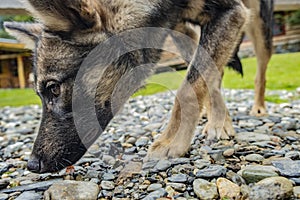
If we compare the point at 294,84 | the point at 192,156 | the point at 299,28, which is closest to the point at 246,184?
the point at 192,156

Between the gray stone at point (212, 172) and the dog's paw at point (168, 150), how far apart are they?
379 mm

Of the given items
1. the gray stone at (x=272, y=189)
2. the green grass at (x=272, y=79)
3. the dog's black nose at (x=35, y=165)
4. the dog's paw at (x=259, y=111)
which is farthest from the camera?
the green grass at (x=272, y=79)

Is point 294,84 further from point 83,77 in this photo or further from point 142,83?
point 83,77

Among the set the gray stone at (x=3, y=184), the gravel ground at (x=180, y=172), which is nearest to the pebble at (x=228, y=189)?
the gravel ground at (x=180, y=172)

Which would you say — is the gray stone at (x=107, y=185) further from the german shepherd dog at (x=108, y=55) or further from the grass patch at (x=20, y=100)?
the grass patch at (x=20, y=100)

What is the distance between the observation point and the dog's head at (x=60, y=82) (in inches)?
93.7

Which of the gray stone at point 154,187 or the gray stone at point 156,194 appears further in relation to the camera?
the gray stone at point 154,187

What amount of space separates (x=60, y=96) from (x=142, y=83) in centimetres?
73

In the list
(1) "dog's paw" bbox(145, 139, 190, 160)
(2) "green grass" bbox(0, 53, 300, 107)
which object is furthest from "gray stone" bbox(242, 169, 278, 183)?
(2) "green grass" bbox(0, 53, 300, 107)

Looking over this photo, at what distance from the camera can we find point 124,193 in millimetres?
2080

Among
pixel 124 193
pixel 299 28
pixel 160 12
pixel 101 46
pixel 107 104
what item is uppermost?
pixel 299 28

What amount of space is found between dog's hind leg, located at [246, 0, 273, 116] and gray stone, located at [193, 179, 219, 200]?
235 centimetres

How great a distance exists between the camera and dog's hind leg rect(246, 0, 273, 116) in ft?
12.9

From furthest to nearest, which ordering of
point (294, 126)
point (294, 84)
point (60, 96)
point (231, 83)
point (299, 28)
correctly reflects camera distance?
point (299, 28) < point (231, 83) < point (294, 84) < point (294, 126) < point (60, 96)
